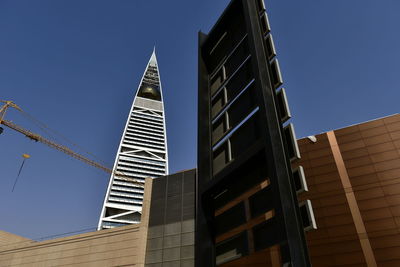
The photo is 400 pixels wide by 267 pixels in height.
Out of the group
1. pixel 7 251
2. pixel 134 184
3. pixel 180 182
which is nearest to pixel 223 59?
pixel 180 182

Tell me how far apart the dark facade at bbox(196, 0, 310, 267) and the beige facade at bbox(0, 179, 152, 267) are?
2791 centimetres

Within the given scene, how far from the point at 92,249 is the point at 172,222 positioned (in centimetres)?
1074

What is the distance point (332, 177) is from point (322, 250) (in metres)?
7.82

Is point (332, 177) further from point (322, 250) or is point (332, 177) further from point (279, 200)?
point (279, 200)

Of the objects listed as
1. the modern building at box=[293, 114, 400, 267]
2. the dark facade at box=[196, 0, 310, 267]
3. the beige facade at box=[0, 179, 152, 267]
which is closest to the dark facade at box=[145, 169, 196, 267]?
the beige facade at box=[0, 179, 152, 267]

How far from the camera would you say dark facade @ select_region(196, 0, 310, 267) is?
720 cm

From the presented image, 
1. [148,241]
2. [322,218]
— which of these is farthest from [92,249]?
[322,218]

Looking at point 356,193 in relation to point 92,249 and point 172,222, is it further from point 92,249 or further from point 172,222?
point 92,249

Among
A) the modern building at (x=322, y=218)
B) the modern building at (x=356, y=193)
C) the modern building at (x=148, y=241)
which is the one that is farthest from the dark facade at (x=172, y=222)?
the modern building at (x=356, y=193)

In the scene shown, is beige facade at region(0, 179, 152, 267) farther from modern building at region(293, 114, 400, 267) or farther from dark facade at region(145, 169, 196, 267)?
modern building at region(293, 114, 400, 267)

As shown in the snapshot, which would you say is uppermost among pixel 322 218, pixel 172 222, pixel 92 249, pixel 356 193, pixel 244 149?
pixel 356 193

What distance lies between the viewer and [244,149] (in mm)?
9273

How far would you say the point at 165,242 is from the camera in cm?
3491

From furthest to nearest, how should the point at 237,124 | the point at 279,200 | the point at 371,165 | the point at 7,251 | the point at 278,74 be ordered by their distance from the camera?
the point at 7,251, the point at 371,165, the point at 237,124, the point at 278,74, the point at 279,200
